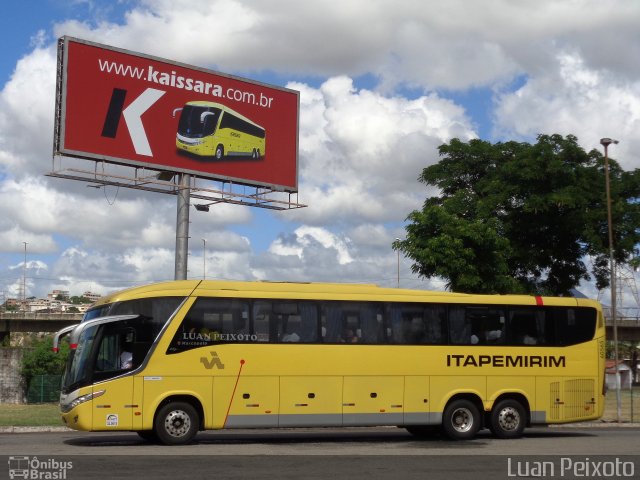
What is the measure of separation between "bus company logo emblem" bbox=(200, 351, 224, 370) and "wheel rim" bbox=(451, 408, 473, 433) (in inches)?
211

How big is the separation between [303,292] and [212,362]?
7.92 feet

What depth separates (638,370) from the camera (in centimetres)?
9438

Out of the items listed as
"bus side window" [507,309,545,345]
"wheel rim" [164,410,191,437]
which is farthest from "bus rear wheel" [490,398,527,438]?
"wheel rim" [164,410,191,437]

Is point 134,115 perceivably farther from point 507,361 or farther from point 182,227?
point 507,361

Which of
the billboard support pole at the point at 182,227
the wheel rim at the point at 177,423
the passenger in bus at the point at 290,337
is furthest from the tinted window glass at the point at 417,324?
the billboard support pole at the point at 182,227

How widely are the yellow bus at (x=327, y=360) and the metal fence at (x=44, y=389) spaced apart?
126 feet

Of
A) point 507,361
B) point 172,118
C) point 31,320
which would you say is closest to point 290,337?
point 507,361

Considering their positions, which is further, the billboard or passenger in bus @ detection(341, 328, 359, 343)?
the billboard

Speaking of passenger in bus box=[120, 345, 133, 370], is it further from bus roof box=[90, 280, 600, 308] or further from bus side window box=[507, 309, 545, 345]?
bus side window box=[507, 309, 545, 345]

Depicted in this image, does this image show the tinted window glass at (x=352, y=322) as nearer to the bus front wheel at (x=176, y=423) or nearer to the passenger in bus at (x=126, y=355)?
the bus front wheel at (x=176, y=423)

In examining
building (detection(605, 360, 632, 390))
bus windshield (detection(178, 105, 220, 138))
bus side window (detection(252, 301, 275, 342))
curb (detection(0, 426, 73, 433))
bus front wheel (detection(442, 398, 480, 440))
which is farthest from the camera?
building (detection(605, 360, 632, 390))

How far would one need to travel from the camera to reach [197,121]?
37.9m

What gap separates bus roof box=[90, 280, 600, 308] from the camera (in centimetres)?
1942
